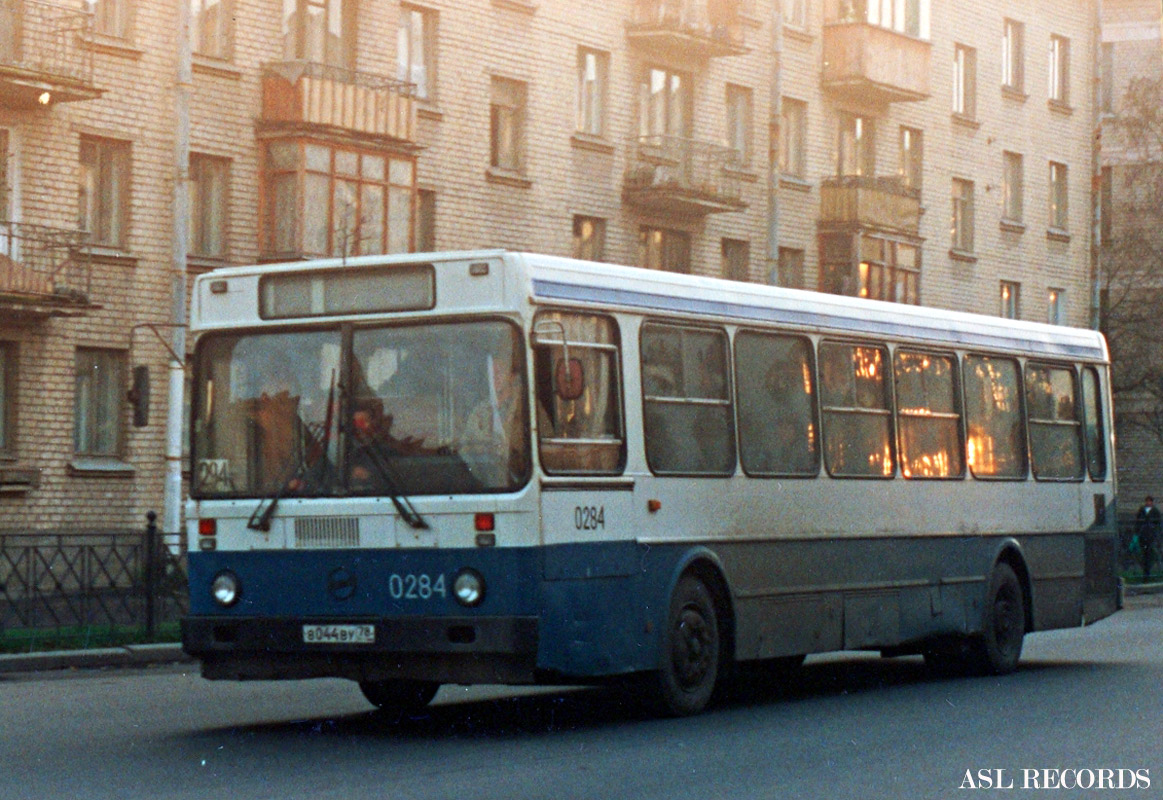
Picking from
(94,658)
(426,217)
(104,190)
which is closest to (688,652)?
(94,658)

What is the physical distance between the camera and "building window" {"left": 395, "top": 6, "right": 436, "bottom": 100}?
32.7 meters

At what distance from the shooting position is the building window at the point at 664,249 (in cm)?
3772

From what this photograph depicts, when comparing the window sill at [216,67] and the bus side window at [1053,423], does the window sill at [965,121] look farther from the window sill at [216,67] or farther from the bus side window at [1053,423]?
the bus side window at [1053,423]

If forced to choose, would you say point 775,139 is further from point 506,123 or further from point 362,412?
point 362,412

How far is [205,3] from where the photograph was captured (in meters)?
29.7

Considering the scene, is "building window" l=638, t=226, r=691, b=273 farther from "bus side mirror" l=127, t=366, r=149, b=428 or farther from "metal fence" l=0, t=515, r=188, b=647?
"bus side mirror" l=127, t=366, r=149, b=428

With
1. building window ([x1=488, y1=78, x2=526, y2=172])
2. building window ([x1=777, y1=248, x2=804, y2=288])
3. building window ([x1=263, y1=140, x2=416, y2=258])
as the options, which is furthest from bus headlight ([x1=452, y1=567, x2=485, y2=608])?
building window ([x1=777, y1=248, x2=804, y2=288])

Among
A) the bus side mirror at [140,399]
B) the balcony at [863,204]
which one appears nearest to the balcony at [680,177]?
the balcony at [863,204]

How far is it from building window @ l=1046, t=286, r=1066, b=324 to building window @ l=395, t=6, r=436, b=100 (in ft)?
74.2

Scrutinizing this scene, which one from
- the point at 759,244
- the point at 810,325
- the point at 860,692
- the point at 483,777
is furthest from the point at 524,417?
the point at 759,244

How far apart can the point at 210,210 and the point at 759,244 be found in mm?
13840

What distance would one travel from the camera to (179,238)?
28438mm

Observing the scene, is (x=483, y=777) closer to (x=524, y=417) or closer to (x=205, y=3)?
(x=524, y=417)

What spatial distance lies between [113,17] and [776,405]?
698 inches
